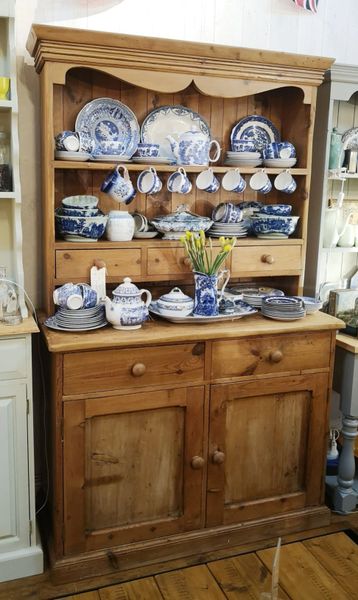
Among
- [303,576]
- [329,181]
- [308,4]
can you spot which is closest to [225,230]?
[329,181]

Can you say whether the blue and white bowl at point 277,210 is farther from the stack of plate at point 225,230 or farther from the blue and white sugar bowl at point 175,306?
the blue and white sugar bowl at point 175,306

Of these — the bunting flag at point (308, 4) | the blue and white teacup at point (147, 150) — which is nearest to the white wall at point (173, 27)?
the bunting flag at point (308, 4)

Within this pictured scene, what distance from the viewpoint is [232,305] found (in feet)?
7.66

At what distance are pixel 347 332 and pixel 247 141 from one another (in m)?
0.90

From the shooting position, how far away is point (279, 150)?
2.45 m

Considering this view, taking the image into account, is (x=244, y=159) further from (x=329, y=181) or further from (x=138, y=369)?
(x=138, y=369)

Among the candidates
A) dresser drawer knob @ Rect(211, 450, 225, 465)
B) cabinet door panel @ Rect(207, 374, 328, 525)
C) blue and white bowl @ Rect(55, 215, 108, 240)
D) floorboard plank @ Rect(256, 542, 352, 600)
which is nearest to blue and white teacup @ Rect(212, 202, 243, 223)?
blue and white bowl @ Rect(55, 215, 108, 240)

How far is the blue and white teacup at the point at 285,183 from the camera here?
2.48 meters

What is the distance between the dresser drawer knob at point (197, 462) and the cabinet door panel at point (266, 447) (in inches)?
1.9

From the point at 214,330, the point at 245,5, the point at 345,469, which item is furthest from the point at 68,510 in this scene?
the point at 245,5

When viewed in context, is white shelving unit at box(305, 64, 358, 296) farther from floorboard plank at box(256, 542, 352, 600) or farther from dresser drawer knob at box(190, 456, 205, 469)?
floorboard plank at box(256, 542, 352, 600)

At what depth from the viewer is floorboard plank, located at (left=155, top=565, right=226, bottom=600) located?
6.59 feet

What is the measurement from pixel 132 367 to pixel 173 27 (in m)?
1.40

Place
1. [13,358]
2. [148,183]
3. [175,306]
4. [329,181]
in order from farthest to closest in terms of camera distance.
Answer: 1. [329,181]
2. [148,183]
3. [175,306]
4. [13,358]
